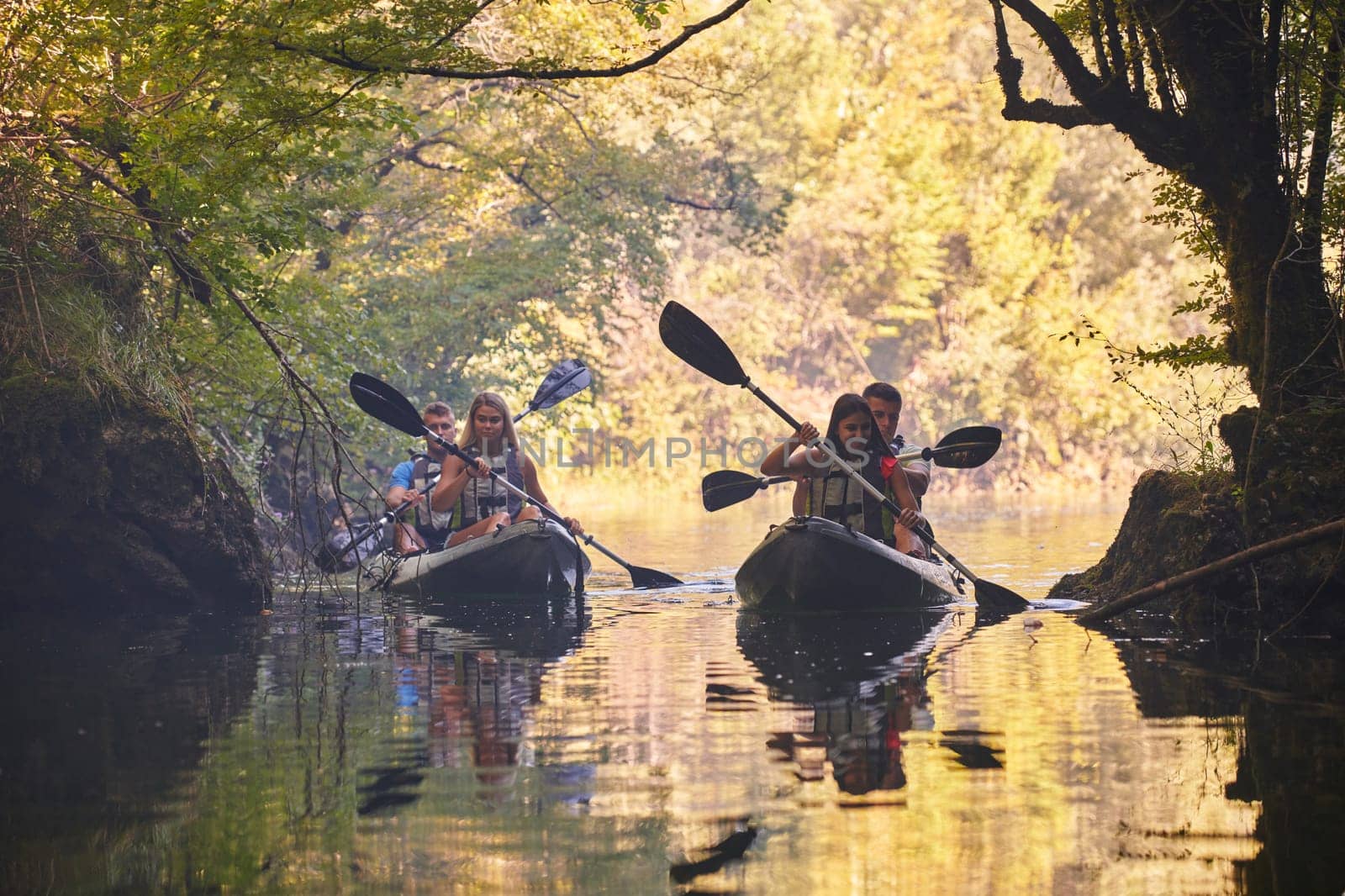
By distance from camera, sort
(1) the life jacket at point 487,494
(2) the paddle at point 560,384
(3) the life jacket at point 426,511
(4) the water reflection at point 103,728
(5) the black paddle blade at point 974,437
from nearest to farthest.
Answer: (4) the water reflection at point 103,728, (5) the black paddle blade at point 974,437, (1) the life jacket at point 487,494, (3) the life jacket at point 426,511, (2) the paddle at point 560,384

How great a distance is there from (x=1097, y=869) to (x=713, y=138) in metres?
21.2

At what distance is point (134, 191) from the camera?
1066cm

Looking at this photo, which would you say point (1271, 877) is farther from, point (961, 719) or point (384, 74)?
point (384, 74)

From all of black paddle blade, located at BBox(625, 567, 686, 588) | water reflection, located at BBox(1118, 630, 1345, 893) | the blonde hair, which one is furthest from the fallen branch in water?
black paddle blade, located at BBox(625, 567, 686, 588)

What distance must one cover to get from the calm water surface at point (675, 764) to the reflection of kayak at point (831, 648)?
0.04 m

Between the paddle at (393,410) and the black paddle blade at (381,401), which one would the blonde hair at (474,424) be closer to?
the paddle at (393,410)

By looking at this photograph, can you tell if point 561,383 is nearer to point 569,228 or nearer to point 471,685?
point 471,685

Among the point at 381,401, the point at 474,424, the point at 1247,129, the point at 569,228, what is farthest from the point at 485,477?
the point at 569,228

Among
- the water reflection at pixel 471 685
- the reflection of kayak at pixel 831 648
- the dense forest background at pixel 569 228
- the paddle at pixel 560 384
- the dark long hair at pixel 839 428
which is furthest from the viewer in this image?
the paddle at pixel 560 384

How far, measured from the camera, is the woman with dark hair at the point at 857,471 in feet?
35.0

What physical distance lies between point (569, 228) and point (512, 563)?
437 inches

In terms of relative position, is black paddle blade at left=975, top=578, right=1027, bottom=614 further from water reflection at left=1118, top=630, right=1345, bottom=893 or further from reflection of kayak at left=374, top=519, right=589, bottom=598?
reflection of kayak at left=374, top=519, right=589, bottom=598

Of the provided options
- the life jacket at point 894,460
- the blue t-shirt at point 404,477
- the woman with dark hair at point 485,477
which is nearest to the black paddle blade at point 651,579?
the woman with dark hair at point 485,477

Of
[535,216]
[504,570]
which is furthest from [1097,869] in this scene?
[535,216]
